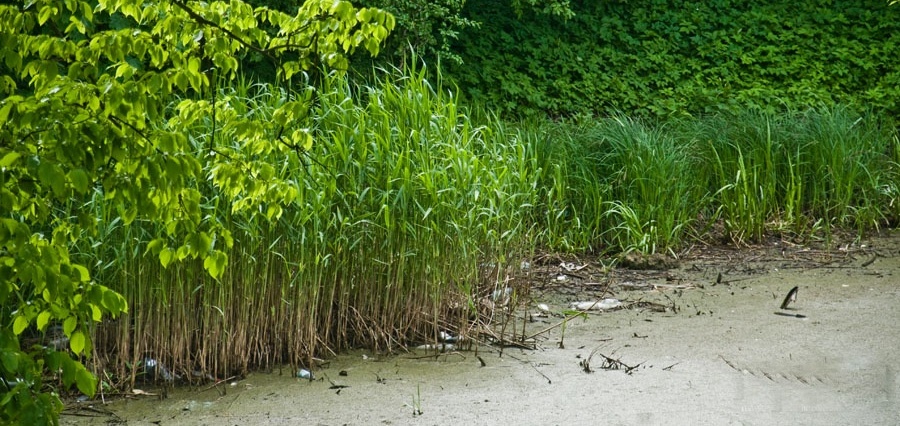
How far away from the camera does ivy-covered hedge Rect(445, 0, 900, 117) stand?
9.07 metres

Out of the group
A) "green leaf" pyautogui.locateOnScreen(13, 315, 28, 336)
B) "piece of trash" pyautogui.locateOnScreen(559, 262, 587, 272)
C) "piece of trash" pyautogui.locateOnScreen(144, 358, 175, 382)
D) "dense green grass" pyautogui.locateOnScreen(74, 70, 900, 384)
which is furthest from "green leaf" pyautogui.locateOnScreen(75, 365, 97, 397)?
"piece of trash" pyautogui.locateOnScreen(559, 262, 587, 272)

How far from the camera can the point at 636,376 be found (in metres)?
3.79

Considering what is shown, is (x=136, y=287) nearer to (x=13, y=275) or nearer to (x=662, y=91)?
(x=13, y=275)

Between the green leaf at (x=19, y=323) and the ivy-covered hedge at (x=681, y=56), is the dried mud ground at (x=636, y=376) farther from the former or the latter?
the ivy-covered hedge at (x=681, y=56)

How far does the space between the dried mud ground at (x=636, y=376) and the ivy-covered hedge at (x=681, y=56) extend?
419cm

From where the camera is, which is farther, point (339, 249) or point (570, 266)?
point (570, 266)

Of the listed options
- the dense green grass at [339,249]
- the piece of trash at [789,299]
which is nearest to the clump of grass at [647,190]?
the dense green grass at [339,249]

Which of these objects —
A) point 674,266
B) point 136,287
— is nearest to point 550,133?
point 674,266

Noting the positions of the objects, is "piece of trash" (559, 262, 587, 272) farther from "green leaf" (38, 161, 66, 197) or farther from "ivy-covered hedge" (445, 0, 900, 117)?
"green leaf" (38, 161, 66, 197)

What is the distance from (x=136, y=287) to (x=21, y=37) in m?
1.81

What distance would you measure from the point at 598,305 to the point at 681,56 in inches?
218

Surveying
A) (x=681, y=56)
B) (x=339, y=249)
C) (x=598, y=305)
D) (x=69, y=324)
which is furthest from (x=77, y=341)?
(x=681, y=56)

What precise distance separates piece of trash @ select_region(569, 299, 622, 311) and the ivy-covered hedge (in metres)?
3.94

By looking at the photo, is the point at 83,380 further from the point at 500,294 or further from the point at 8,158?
the point at 500,294
